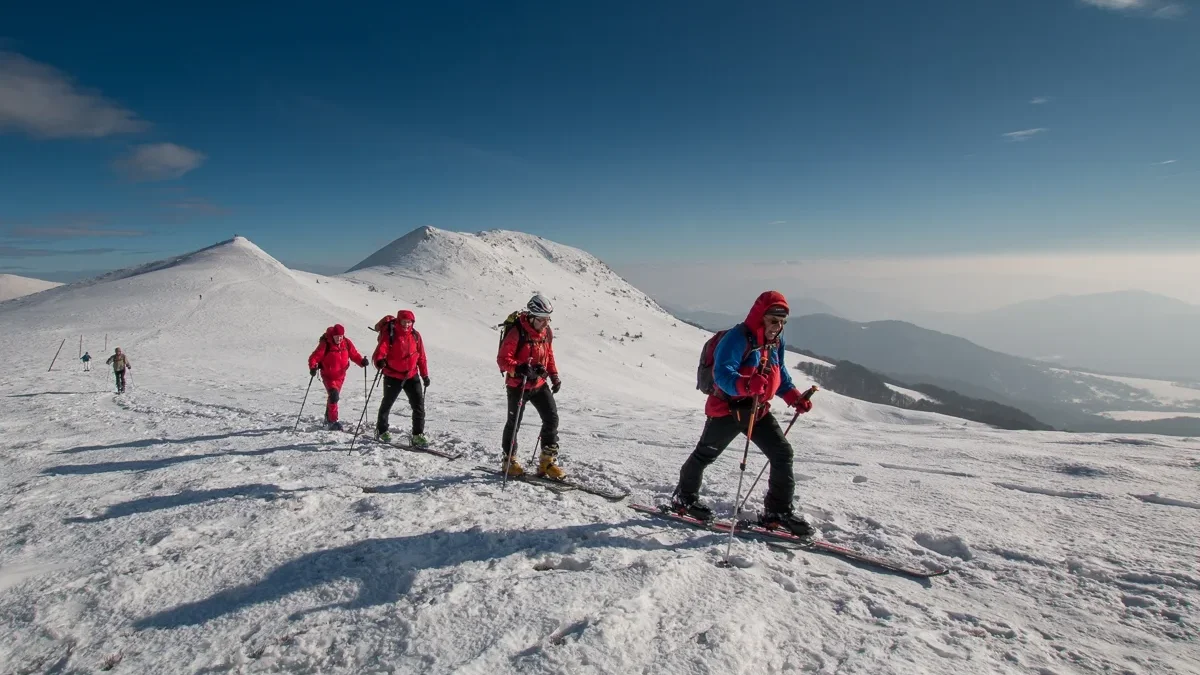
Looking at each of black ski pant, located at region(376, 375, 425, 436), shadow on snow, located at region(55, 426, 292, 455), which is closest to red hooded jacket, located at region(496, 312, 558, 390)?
black ski pant, located at region(376, 375, 425, 436)

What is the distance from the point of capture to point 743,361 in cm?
546

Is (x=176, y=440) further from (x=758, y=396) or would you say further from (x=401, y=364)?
(x=758, y=396)

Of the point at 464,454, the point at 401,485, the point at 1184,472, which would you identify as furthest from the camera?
the point at 464,454

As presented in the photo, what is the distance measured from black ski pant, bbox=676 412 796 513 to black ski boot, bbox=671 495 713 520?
0.43 m

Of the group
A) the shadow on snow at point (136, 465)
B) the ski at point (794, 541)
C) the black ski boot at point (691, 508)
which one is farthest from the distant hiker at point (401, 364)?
the black ski boot at point (691, 508)

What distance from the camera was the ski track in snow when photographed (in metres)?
3.48

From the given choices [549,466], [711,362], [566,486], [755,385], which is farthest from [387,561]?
[755,385]

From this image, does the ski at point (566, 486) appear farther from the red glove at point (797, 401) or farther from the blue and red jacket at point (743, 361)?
the red glove at point (797, 401)

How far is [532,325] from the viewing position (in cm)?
730

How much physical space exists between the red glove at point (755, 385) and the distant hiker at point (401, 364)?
613 centimetres

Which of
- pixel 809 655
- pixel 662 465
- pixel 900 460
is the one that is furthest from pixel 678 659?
pixel 900 460

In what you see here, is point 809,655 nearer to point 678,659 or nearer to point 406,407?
point 678,659

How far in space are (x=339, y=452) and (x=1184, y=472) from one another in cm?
1292

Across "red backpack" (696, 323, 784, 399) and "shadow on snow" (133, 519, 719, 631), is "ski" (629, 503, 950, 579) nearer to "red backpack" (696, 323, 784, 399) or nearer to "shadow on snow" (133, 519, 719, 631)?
"shadow on snow" (133, 519, 719, 631)
